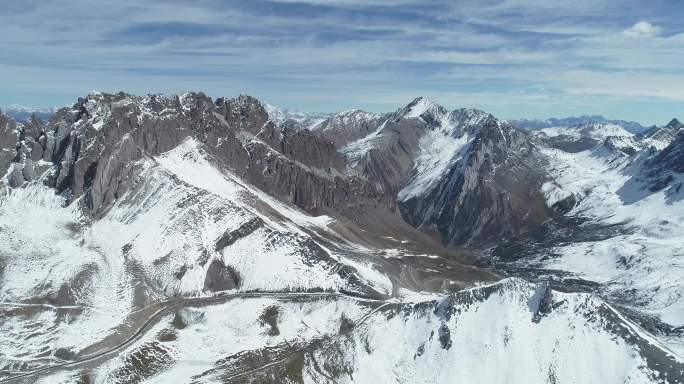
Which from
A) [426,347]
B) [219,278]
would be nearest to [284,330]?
[219,278]

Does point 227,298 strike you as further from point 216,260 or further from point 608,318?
point 608,318

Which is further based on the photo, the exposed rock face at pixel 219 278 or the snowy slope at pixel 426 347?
the exposed rock face at pixel 219 278


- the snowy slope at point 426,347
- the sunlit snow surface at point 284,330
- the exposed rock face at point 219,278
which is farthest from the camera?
the exposed rock face at point 219,278

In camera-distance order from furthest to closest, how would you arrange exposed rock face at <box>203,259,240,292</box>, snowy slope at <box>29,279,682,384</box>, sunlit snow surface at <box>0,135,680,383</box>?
exposed rock face at <box>203,259,240,292</box> < sunlit snow surface at <box>0,135,680,383</box> < snowy slope at <box>29,279,682,384</box>

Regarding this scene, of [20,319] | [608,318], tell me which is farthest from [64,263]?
[608,318]

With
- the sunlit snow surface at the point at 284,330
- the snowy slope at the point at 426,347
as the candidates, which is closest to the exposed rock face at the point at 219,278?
the sunlit snow surface at the point at 284,330

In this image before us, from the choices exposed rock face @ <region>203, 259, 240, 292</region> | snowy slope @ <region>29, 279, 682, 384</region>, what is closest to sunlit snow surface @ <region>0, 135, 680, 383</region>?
snowy slope @ <region>29, 279, 682, 384</region>

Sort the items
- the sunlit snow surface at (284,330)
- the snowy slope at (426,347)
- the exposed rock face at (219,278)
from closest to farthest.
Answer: the snowy slope at (426,347) → the sunlit snow surface at (284,330) → the exposed rock face at (219,278)

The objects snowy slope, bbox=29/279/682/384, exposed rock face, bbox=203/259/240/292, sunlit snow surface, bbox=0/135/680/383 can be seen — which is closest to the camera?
snowy slope, bbox=29/279/682/384

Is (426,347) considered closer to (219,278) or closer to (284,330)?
(284,330)

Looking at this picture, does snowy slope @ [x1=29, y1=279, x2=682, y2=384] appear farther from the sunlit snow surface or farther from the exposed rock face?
the exposed rock face

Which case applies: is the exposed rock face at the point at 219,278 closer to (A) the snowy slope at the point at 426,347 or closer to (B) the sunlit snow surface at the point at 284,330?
(B) the sunlit snow surface at the point at 284,330
